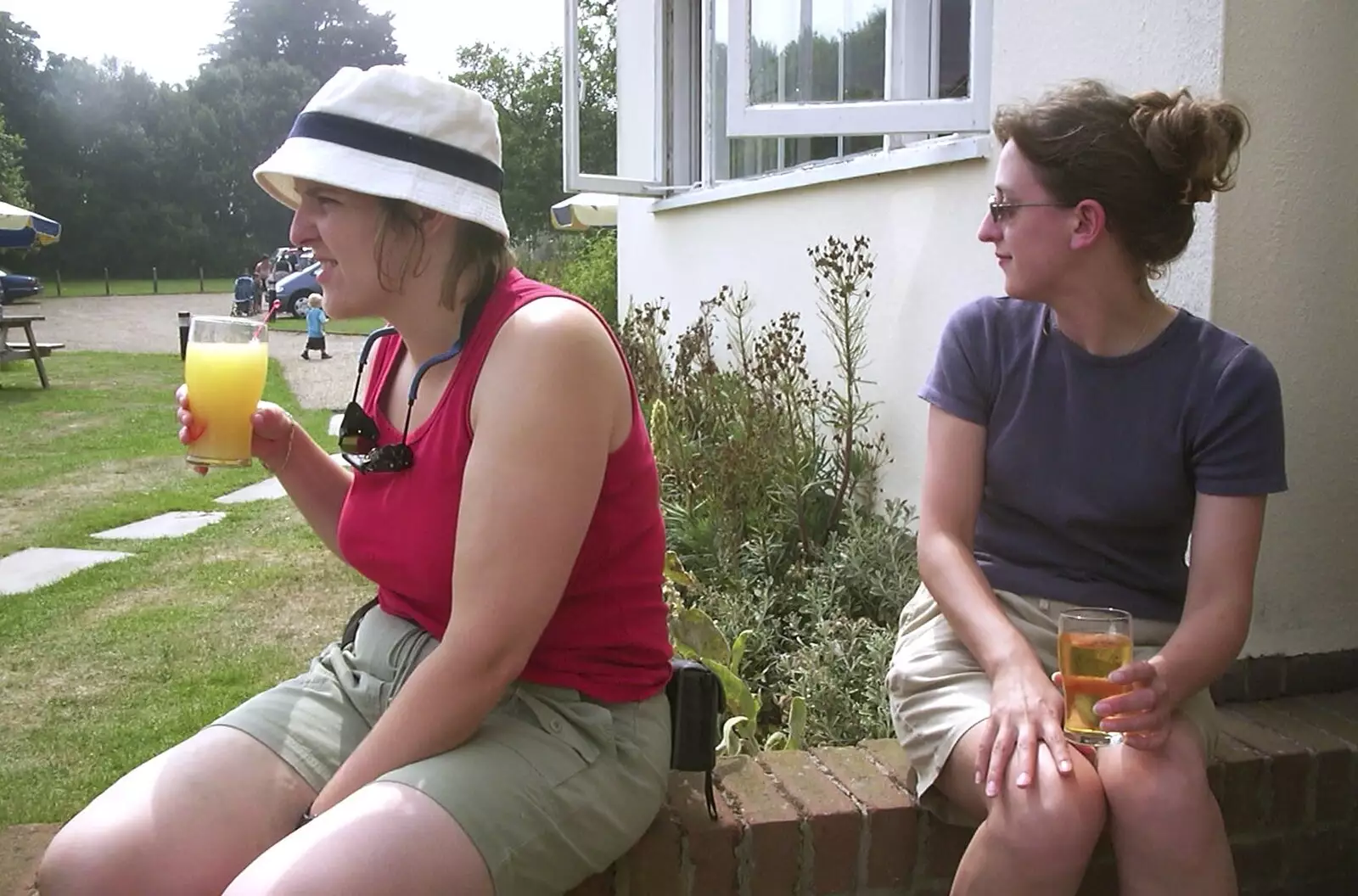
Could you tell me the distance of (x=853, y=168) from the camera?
12.4 feet

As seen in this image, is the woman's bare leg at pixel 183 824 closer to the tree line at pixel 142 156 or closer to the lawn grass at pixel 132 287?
the lawn grass at pixel 132 287

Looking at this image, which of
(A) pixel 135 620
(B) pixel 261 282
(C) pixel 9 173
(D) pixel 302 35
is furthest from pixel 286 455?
(D) pixel 302 35

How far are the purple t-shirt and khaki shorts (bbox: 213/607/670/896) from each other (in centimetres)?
63

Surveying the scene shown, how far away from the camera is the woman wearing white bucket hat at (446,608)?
1.39 m

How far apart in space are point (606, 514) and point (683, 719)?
0.33 metres

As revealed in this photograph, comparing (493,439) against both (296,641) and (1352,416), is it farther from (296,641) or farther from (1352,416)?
(296,641)

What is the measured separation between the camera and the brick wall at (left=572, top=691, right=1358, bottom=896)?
1712 mm

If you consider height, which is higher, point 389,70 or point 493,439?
point 389,70

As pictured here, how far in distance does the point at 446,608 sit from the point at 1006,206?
1.02 m

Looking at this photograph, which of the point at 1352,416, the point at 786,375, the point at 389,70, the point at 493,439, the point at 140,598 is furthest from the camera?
the point at 140,598

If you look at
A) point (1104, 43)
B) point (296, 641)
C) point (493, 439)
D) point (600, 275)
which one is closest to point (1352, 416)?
point (1104, 43)

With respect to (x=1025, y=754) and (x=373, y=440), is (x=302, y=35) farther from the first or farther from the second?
(x=1025, y=754)

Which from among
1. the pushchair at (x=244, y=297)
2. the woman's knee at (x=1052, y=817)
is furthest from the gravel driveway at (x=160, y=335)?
the woman's knee at (x=1052, y=817)

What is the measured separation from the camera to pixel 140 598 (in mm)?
4211
